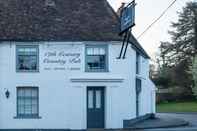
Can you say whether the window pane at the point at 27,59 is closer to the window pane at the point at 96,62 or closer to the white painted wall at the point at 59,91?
the white painted wall at the point at 59,91

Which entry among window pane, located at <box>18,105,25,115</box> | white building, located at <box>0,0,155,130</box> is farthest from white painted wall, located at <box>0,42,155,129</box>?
window pane, located at <box>18,105,25,115</box>

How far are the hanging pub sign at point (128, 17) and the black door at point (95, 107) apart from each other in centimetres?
434

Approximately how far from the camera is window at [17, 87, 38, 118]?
36500 mm

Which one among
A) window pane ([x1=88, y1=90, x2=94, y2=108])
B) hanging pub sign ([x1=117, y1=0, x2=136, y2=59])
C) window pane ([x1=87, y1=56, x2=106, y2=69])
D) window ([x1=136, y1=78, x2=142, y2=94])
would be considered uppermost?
hanging pub sign ([x1=117, y1=0, x2=136, y2=59])

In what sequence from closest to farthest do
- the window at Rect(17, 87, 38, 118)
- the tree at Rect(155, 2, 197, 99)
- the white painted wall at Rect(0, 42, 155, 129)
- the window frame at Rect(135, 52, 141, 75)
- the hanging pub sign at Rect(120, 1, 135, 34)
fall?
the hanging pub sign at Rect(120, 1, 135, 34)
the white painted wall at Rect(0, 42, 155, 129)
the window at Rect(17, 87, 38, 118)
the window frame at Rect(135, 52, 141, 75)
the tree at Rect(155, 2, 197, 99)

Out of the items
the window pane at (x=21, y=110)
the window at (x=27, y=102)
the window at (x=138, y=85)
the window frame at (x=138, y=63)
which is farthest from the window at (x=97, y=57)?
the window pane at (x=21, y=110)

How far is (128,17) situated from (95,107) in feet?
21.7

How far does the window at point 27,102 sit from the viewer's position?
36.5 metres

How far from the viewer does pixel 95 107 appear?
36938 millimetres

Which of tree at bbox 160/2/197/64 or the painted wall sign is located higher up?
tree at bbox 160/2/197/64

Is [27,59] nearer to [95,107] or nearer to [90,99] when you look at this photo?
[90,99]

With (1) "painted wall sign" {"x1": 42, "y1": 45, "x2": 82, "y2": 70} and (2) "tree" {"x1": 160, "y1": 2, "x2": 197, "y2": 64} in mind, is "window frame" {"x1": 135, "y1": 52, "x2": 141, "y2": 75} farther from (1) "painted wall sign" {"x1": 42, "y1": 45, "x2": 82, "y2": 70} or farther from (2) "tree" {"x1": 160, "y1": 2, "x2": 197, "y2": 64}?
(2) "tree" {"x1": 160, "y1": 2, "x2": 197, "y2": 64}

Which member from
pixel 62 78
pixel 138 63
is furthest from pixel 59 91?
pixel 138 63

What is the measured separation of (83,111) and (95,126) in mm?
1245
